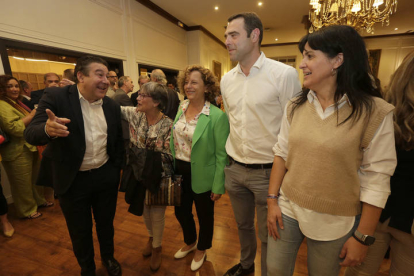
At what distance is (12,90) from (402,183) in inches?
144

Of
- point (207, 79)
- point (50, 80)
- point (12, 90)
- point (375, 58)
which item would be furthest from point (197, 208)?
point (375, 58)

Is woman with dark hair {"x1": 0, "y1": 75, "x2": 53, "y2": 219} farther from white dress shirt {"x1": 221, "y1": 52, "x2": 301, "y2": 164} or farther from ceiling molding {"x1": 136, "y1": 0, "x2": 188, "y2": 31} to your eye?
ceiling molding {"x1": 136, "y1": 0, "x2": 188, "y2": 31}

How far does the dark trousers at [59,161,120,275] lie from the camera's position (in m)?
1.51

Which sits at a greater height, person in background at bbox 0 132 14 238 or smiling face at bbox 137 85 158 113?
smiling face at bbox 137 85 158 113

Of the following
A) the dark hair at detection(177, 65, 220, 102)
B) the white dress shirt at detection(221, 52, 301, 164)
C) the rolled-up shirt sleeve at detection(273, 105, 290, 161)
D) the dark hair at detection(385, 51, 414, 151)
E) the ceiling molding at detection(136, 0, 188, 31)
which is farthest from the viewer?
the ceiling molding at detection(136, 0, 188, 31)

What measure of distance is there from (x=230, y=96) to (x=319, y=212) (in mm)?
896

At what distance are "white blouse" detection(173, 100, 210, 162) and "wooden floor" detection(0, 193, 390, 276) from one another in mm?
1013

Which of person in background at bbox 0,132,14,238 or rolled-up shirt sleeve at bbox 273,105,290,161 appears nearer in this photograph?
rolled-up shirt sleeve at bbox 273,105,290,161

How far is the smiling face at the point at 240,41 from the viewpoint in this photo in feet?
4.53

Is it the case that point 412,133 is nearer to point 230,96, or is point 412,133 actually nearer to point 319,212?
point 319,212

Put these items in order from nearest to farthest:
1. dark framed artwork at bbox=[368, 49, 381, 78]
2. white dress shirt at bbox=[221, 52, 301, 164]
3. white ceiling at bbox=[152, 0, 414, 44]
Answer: white dress shirt at bbox=[221, 52, 301, 164] < white ceiling at bbox=[152, 0, 414, 44] < dark framed artwork at bbox=[368, 49, 381, 78]

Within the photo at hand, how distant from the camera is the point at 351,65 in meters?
0.87

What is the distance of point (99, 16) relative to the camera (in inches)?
158

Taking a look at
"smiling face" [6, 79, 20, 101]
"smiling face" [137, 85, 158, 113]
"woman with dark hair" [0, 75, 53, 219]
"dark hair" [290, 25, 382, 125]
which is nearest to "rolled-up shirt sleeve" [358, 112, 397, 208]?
"dark hair" [290, 25, 382, 125]
